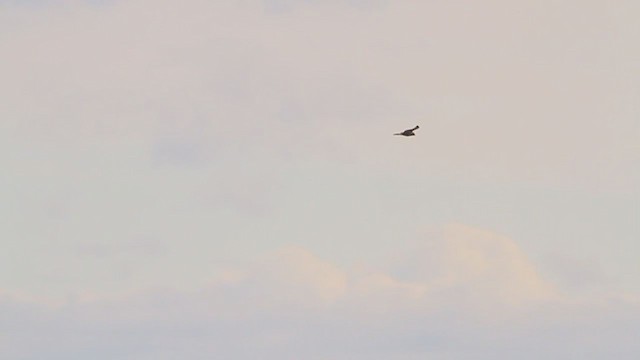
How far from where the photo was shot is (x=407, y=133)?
184 feet

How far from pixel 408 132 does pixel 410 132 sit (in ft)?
3.60

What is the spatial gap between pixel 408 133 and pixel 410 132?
1.08 metres

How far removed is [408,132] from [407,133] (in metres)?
0.69

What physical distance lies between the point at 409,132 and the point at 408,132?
31cm

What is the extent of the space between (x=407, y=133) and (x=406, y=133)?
80 centimetres

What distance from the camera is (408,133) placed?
56.5 m

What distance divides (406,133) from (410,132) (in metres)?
2.57

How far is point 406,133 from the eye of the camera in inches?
2175

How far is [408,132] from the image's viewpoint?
56.5 m

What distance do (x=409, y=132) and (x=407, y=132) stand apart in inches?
25.6

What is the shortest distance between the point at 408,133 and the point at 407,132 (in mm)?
419

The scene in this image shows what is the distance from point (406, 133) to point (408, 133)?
1.50 meters
